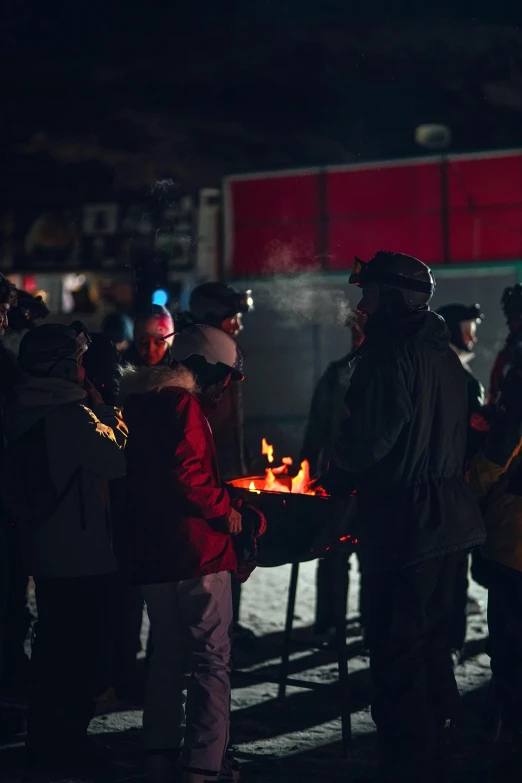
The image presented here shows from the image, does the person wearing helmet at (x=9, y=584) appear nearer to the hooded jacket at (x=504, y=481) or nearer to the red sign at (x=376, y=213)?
the hooded jacket at (x=504, y=481)

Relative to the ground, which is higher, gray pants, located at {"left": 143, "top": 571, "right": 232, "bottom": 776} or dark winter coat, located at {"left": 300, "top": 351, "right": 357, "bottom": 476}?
dark winter coat, located at {"left": 300, "top": 351, "right": 357, "bottom": 476}

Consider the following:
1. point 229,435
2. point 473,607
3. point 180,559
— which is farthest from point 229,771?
point 473,607

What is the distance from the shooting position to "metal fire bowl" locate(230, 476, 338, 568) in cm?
484

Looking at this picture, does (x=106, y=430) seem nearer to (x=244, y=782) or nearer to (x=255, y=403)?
(x=244, y=782)

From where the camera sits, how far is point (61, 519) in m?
4.71

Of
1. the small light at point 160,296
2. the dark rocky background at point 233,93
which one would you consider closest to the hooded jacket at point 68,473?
the small light at point 160,296

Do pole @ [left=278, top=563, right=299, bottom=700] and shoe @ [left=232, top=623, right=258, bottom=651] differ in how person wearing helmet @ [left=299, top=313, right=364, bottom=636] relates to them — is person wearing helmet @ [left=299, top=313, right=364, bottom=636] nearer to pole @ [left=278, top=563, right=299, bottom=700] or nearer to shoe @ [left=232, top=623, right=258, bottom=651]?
shoe @ [left=232, top=623, right=258, bottom=651]

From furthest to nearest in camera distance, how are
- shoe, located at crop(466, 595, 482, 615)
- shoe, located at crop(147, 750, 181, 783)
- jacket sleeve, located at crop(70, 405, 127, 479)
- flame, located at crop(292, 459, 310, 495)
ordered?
shoe, located at crop(466, 595, 482, 615) < flame, located at crop(292, 459, 310, 495) < jacket sleeve, located at crop(70, 405, 127, 479) < shoe, located at crop(147, 750, 181, 783)

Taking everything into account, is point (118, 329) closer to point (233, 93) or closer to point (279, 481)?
point (279, 481)

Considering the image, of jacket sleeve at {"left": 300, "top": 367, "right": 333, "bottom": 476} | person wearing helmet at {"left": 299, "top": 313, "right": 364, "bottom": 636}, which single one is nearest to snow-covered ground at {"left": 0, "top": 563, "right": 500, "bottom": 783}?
person wearing helmet at {"left": 299, "top": 313, "right": 364, "bottom": 636}

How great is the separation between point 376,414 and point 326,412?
2.89m

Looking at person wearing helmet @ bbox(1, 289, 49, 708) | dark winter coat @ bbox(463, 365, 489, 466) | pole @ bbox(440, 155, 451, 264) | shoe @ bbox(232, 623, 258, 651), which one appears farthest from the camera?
pole @ bbox(440, 155, 451, 264)

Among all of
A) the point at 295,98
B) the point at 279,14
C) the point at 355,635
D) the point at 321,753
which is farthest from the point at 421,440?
the point at 295,98

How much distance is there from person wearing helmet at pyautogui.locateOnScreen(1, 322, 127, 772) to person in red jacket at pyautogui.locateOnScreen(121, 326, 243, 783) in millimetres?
343
